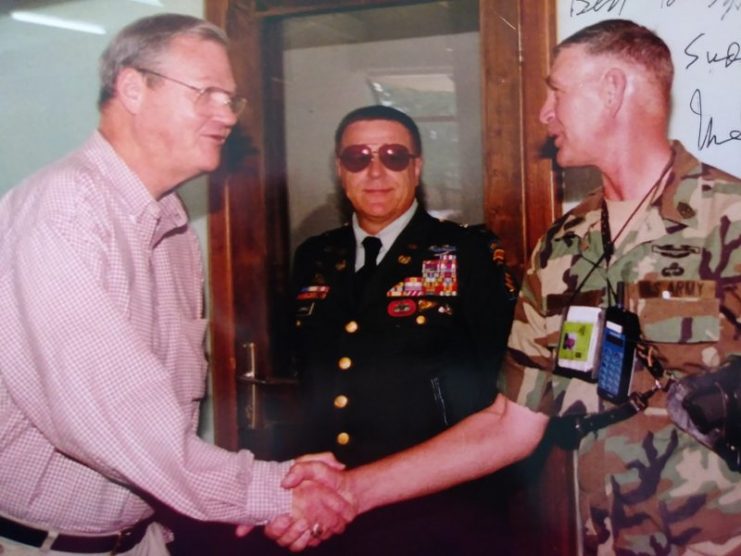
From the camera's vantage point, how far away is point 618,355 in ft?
3.00

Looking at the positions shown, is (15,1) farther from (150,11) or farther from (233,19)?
(233,19)

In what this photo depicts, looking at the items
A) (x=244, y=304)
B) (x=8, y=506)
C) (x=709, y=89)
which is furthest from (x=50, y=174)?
(x=709, y=89)

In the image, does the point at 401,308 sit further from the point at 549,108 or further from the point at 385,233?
the point at 549,108

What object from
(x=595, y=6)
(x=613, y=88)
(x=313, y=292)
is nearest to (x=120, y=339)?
(x=313, y=292)

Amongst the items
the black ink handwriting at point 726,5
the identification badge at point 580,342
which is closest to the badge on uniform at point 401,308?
the identification badge at point 580,342

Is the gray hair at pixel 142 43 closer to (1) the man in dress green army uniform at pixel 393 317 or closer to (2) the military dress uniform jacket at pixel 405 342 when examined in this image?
(1) the man in dress green army uniform at pixel 393 317

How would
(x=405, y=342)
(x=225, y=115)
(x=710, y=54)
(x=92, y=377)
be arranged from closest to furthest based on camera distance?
1. (x=92, y=377)
2. (x=710, y=54)
3. (x=225, y=115)
4. (x=405, y=342)

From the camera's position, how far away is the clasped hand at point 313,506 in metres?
1.08

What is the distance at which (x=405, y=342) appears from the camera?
1.22 m

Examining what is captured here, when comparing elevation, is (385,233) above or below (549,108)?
below

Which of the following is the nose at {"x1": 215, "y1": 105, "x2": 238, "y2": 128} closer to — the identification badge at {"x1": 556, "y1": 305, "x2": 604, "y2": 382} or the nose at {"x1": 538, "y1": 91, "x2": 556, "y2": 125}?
the nose at {"x1": 538, "y1": 91, "x2": 556, "y2": 125}

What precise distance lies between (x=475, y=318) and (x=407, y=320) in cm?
11

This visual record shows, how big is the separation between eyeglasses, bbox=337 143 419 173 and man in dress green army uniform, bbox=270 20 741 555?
11.1 inches

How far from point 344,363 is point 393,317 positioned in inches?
4.5
